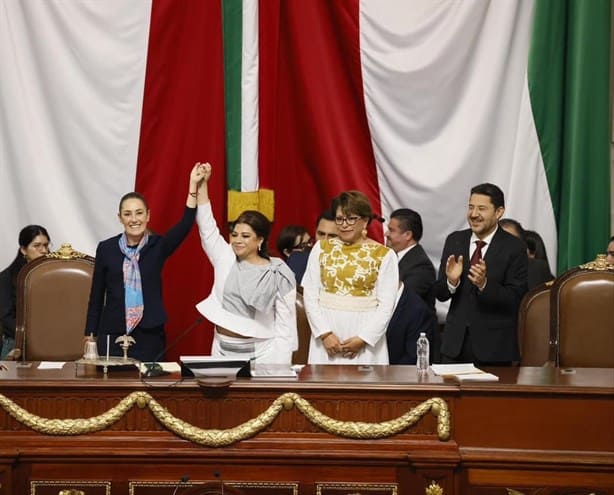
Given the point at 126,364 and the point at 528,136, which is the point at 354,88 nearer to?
the point at 528,136

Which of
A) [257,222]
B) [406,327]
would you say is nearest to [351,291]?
[406,327]

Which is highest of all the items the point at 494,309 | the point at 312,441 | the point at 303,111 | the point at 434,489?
the point at 303,111

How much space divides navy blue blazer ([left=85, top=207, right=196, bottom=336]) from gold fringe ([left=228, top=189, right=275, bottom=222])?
1333mm

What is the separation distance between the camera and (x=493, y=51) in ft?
20.2

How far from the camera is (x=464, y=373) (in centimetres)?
382

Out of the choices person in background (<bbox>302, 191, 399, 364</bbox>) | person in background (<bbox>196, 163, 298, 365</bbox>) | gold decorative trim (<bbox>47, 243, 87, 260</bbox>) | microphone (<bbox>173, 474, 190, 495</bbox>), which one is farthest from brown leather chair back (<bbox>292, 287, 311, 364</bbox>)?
microphone (<bbox>173, 474, 190, 495</bbox>)

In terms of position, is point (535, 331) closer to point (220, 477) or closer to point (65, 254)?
point (220, 477)

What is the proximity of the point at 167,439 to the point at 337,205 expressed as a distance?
1.41 meters

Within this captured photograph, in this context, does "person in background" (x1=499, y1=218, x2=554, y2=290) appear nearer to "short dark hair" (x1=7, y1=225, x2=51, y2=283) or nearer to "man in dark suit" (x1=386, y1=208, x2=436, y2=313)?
"man in dark suit" (x1=386, y1=208, x2=436, y2=313)

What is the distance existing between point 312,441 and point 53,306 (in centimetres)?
192

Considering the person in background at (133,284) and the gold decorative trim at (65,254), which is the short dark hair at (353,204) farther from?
the gold decorative trim at (65,254)

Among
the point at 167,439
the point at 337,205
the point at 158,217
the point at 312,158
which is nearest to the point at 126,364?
the point at 167,439

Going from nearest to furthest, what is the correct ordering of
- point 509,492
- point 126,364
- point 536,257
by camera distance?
point 509,492, point 126,364, point 536,257

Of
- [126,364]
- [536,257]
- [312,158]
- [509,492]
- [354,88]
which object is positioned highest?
[354,88]
